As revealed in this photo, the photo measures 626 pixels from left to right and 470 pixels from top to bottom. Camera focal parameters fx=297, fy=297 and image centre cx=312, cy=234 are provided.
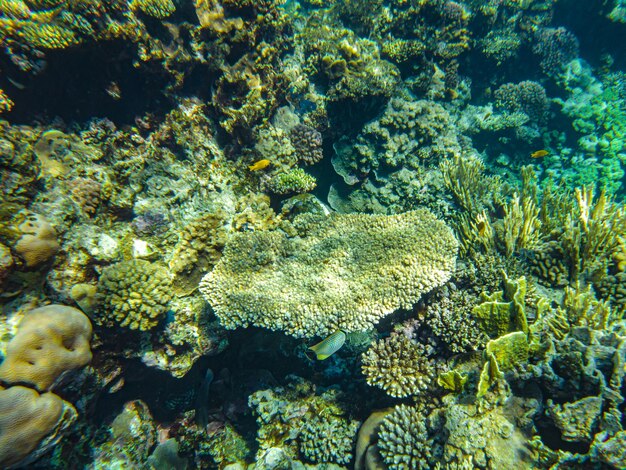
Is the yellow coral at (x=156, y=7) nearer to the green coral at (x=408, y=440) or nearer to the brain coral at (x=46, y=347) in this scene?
the brain coral at (x=46, y=347)

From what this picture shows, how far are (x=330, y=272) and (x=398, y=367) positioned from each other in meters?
1.57

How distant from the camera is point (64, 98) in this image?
5.95 metres

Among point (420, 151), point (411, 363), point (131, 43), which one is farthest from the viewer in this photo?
point (420, 151)

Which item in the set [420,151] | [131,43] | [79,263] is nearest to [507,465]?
[79,263]

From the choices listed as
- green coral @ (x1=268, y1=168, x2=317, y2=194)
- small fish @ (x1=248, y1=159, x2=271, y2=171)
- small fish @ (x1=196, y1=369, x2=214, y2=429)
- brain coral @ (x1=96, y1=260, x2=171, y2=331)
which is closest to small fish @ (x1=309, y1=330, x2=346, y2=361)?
brain coral @ (x1=96, y1=260, x2=171, y2=331)

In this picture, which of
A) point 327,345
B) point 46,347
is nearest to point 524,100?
point 327,345

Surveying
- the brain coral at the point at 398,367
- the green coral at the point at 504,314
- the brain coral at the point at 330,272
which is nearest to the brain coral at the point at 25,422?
the brain coral at the point at 330,272

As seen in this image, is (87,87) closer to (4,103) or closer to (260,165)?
(4,103)

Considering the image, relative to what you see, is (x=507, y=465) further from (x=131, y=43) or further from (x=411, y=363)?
(x=131, y=43)

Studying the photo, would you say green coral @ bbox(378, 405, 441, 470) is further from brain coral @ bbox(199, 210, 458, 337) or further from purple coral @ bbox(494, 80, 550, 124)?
purple coral @ bbox(494, 80, 550, 124)

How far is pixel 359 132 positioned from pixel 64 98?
6086 mm

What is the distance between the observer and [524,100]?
1043 cm

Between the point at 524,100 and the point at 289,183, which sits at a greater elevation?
the point at 524,100

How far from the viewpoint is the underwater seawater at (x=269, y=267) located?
123 inches
